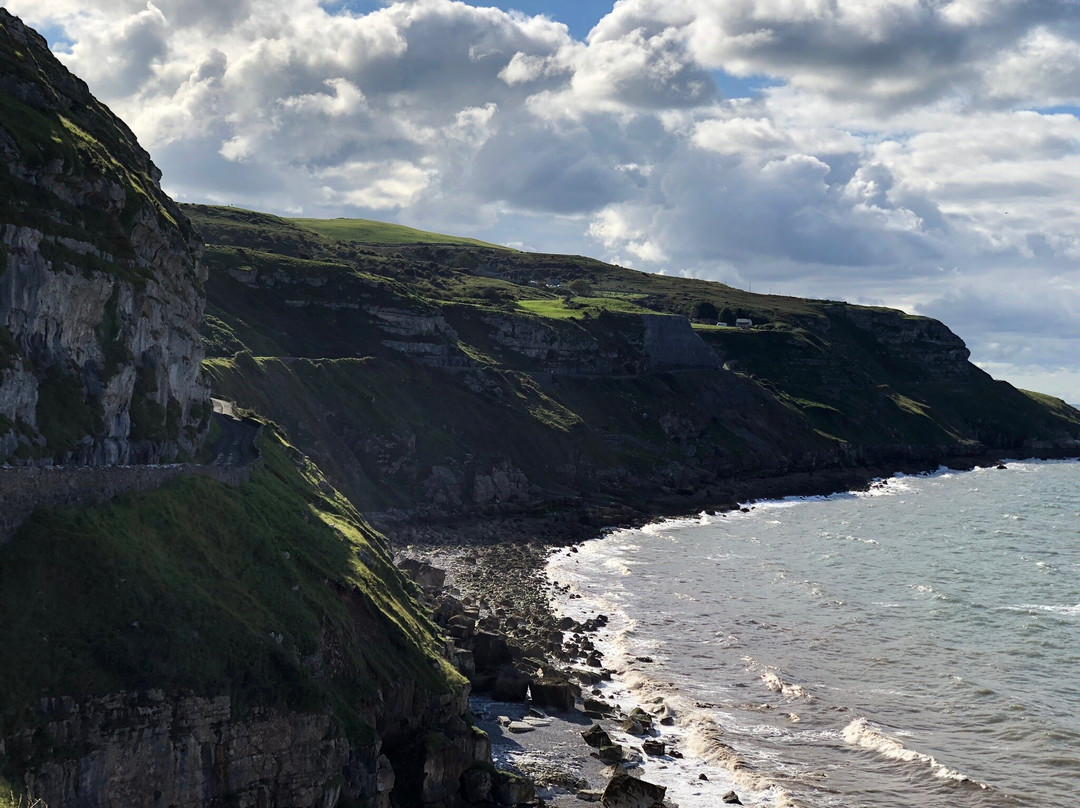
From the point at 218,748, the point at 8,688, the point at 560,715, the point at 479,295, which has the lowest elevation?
the point at 560,715

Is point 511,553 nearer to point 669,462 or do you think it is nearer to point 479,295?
point 669,462

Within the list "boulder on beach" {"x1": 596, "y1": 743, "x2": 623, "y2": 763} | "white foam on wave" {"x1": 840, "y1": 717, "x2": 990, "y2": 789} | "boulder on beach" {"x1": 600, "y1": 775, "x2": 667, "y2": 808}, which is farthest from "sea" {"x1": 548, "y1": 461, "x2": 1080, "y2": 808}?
"boulder on beach" {"x1": 600, "y1": 775, "x2": 667, "y2": 808}

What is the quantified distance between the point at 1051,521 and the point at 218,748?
4716 inches

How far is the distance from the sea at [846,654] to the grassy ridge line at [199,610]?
15228mm

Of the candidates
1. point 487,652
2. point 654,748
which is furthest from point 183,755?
point 487,652

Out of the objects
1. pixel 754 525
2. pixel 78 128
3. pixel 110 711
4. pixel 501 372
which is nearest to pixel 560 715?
pixel 110 711

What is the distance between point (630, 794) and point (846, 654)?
2946cm

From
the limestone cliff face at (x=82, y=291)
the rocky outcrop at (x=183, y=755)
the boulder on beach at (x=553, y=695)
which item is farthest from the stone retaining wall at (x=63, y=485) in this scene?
the boulder on beach at (x=553, y=695)

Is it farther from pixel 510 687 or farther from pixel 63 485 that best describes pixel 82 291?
pixel 510 687

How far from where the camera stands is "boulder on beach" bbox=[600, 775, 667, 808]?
135ft

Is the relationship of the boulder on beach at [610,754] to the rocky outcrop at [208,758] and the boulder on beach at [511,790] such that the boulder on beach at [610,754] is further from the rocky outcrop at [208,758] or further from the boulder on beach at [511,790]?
the rocky outcrop at [208,758]

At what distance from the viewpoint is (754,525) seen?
11850cm

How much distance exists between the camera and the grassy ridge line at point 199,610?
30969 mm

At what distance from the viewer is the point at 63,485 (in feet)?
116
